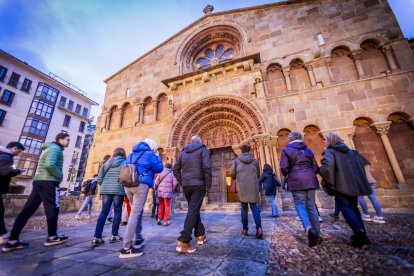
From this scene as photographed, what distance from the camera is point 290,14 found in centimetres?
924

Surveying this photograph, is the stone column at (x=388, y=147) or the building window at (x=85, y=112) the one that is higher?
the building window at (x=85, y=112)

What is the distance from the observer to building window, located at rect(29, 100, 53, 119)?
1034 inches

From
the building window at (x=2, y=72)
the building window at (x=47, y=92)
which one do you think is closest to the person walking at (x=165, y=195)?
the building window at (x=2, y=72)

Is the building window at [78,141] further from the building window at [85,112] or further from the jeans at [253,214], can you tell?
the jeans at [253,214]

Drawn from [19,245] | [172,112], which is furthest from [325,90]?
[19,245]

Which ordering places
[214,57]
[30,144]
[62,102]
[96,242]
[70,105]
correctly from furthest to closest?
1. [70,105]
2. [62,102]
3. [30,144]
4. [214,57]
5. [96,242]

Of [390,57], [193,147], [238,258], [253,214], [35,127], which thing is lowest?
[238,258]

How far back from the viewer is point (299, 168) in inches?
122

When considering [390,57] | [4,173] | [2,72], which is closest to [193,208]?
[4,173]

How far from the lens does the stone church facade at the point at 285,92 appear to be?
262 inches

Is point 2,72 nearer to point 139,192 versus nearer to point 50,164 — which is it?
point 50,164

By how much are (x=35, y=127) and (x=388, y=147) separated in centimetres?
3700

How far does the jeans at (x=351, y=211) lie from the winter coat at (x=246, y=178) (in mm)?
1322

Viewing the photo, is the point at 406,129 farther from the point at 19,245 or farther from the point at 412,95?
the point at 19,245
